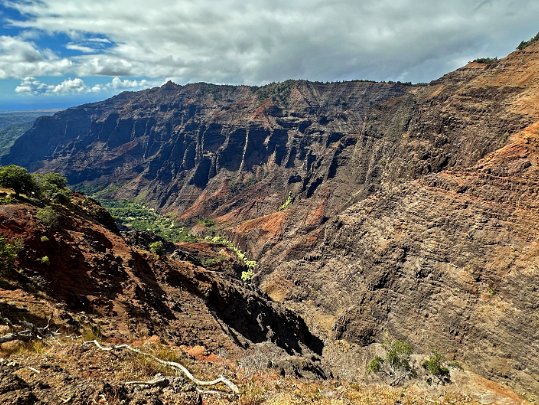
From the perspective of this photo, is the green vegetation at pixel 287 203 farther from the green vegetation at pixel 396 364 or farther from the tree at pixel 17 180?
the tree at pixel 17 180

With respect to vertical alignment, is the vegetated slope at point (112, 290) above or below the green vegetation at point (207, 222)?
above

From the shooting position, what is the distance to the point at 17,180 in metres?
39.0

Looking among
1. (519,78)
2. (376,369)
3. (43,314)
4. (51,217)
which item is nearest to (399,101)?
(519,78)

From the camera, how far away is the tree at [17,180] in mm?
38500

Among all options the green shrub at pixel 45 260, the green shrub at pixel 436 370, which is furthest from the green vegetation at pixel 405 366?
the green shrub at pixel 45 260

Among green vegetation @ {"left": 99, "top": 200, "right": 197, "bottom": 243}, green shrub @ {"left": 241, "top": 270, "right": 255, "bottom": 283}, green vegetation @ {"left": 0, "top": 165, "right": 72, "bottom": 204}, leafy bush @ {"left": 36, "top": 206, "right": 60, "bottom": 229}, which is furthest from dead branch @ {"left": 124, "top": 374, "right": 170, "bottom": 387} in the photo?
green vegetation @ {"left": 99, "top": 200, "right": 197, "bottom": 243}

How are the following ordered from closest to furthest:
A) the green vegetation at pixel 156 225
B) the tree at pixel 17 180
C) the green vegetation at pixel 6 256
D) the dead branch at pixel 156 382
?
the dead branch at pixel 156 382
the green vegetation at pixel 6 256
the tree at pixel 17 180
the green vegetation at pixel 156 225

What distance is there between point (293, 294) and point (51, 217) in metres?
50.8

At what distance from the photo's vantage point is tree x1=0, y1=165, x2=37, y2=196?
38.5m

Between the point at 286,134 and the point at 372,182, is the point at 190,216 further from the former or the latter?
the point at 372,182

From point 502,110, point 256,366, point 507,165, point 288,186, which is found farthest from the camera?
point 288,186

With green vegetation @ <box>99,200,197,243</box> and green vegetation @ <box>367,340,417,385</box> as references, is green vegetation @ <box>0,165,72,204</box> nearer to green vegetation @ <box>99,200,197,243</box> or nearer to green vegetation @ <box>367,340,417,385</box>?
green vegetation @ <box>367,340,417,385</box>

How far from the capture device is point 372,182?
8669cm

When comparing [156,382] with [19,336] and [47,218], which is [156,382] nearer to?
[19,336]
